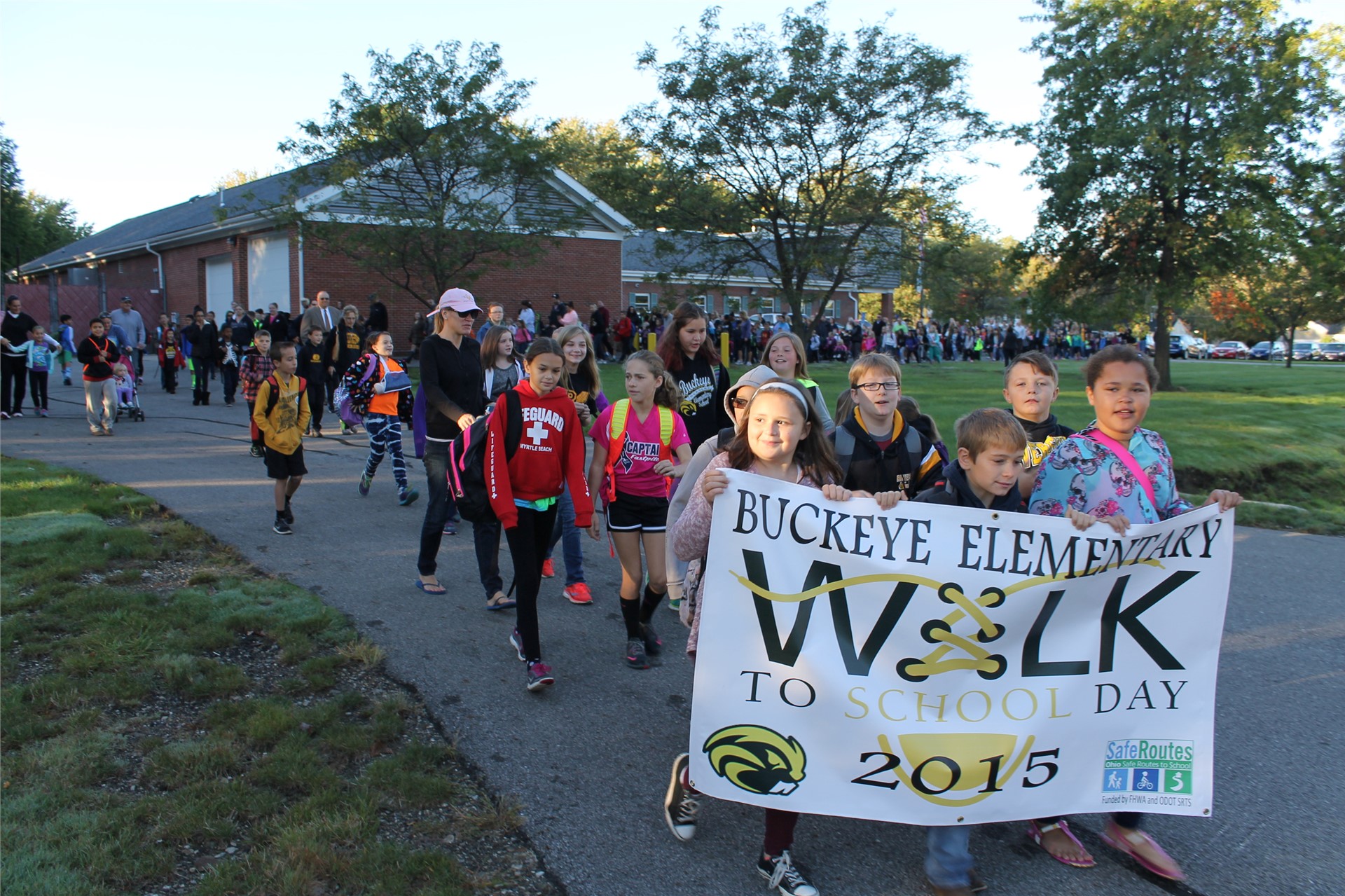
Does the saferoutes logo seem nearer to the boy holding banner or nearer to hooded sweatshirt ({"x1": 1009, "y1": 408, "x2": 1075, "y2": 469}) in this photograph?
the boy holding banner

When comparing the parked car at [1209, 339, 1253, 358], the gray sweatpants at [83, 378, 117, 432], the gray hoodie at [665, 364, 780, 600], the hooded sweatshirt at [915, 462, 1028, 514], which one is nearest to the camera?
the hooded sweatshirt at [915, 462, 1028, 514]

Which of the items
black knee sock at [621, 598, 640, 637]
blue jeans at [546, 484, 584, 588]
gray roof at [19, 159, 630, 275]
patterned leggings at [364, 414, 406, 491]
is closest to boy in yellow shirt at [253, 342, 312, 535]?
patterned leggings at [364, 414, 406, 491]

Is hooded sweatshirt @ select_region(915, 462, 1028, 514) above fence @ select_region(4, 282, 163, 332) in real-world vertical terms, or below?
below

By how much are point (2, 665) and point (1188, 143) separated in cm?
2770

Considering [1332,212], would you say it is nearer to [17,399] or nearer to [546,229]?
[546,229]

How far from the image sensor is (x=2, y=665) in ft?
16.5

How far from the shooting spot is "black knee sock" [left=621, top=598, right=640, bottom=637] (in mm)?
5492

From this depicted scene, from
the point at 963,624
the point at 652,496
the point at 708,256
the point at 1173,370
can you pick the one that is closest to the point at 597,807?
the point at 963,624

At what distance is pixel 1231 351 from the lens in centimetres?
7200

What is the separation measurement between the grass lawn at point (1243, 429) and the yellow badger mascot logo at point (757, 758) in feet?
14.7

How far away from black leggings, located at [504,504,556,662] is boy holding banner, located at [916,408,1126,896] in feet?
7.04

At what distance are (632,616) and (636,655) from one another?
0.22 meters

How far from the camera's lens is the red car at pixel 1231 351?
71.9 m


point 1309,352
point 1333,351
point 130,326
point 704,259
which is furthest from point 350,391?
point 1309,352
